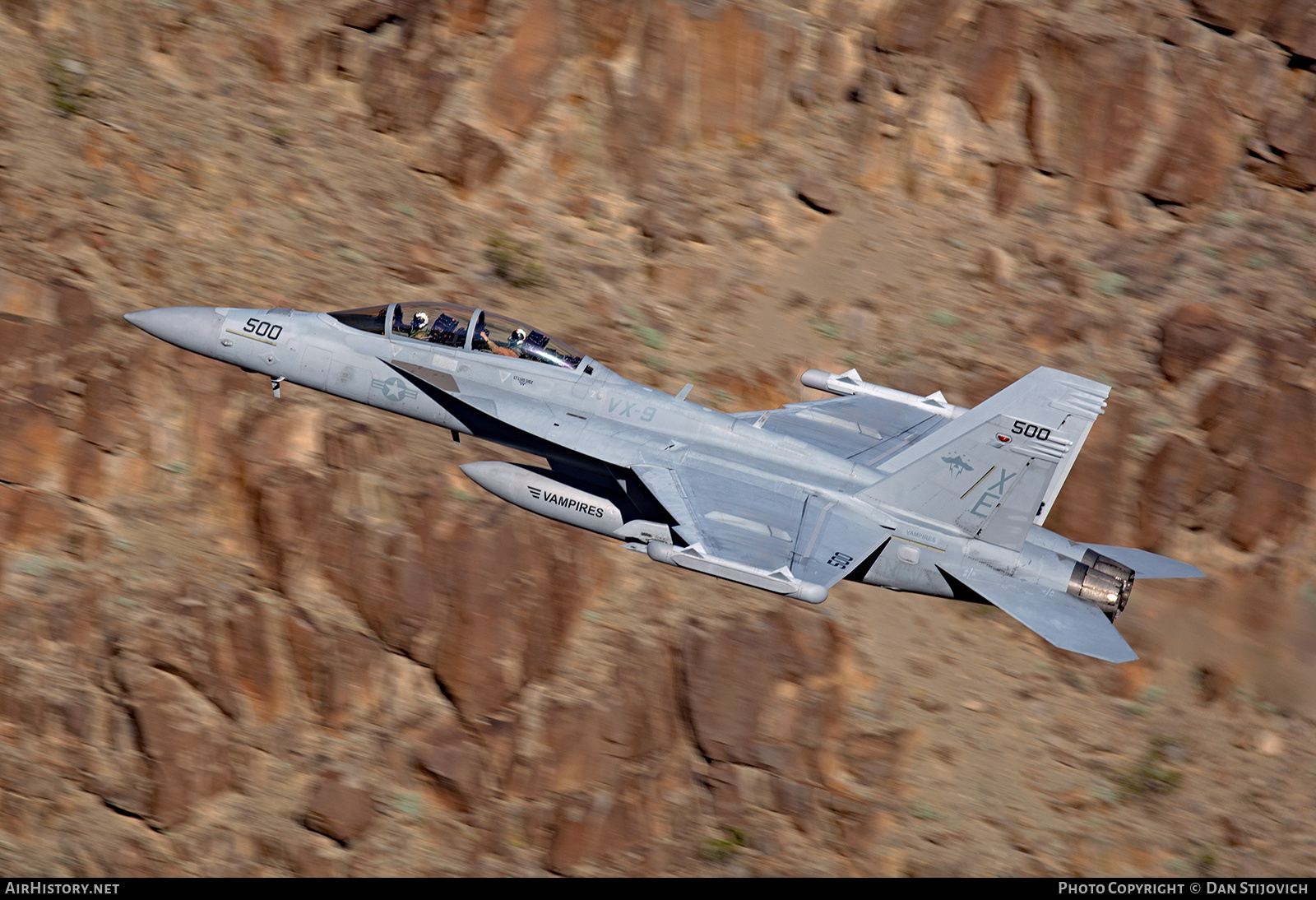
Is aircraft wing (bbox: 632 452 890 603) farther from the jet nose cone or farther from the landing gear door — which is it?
the jet nose cone

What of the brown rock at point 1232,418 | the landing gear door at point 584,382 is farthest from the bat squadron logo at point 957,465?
the brown rock at point 1232,418

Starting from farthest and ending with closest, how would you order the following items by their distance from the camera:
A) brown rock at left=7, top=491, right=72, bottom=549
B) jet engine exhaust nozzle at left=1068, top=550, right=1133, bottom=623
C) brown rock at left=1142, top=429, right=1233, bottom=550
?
brown rock at left=1142, top=429, right=1233, bottom=550
brown rock at left=7, top=491, right=72, bottom=549
jet engine exhaust nozzle at left=1068, top=550, right=1133, bottom=623

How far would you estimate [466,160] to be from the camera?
24.3 m

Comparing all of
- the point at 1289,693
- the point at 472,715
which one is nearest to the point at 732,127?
the point at 472,715

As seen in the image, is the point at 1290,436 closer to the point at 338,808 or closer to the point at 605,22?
the point at 605,22

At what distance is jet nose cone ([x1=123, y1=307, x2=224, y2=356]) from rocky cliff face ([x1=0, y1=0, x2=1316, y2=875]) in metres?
1.51

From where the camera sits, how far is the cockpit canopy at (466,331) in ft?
59.0

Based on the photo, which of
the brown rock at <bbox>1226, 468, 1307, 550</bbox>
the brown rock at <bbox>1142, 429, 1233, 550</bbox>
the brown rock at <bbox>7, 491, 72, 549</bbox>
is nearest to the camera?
the brown rock at <bbox>7, 491, 72, 549</bbox>

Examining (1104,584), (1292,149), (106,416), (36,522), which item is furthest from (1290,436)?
(36,522)

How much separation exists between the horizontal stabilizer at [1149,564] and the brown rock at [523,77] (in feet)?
50.0

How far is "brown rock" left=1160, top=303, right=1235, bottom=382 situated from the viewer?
22297 mm

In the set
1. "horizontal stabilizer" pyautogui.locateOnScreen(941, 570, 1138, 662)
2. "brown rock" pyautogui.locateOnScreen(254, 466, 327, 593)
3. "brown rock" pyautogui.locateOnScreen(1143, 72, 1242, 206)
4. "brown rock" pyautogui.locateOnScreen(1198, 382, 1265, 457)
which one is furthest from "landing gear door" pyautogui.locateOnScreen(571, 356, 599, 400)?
"brown rock" pyautogui.locateOnScreen(1143, 72, 1242, 206)
